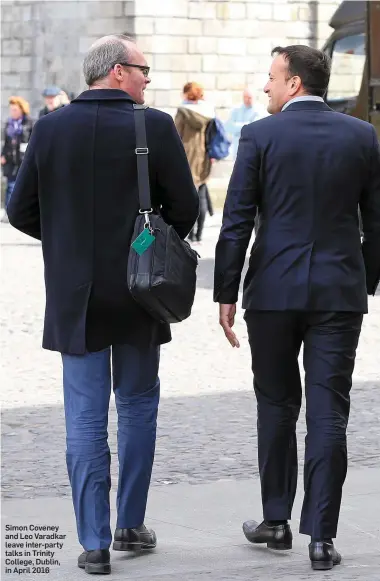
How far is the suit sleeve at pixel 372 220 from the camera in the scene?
549cm

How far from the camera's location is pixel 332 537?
536 centimetres

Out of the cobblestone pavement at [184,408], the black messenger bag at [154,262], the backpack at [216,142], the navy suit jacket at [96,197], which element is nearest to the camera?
the black messenger bag at [154,262]

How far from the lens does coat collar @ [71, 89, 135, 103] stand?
17.4 ft

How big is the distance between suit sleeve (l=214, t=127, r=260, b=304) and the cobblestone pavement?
58.0 inches

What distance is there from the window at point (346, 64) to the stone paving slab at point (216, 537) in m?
12.2

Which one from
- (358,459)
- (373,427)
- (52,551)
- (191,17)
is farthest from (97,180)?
(191,17)

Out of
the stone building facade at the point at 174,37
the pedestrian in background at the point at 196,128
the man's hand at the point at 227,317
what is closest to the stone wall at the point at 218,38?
the stone building facade at the point at 174,37

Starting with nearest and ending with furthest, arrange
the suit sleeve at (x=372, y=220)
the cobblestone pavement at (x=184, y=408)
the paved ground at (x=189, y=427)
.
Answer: the suit sleeve at (x=372, y=220)
the paved ground at (x=189, y=427)
the cobblestone pavement at (x=184, y=408)

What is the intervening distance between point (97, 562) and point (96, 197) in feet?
3.83

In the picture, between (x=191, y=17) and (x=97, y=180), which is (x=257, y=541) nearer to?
(x=97, y=180)

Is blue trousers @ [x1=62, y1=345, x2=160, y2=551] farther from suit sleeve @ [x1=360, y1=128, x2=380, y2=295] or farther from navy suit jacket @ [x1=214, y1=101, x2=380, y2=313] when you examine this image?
suit sleeve @ [x1=360, y1=128, x2=380, y2=295]

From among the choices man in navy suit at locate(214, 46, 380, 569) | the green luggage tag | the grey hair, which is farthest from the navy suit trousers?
the grey hair

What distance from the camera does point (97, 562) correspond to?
5238mm

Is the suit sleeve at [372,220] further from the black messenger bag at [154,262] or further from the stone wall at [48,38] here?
the stone wall at [48,38]
